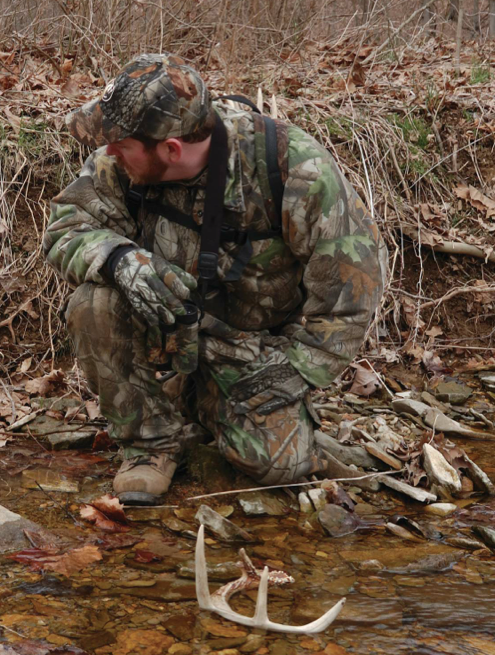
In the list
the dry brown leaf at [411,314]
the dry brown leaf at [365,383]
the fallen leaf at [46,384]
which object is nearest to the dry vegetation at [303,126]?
the dry brown leaf at [411,314]

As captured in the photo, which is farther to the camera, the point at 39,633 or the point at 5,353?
the point at 5,353

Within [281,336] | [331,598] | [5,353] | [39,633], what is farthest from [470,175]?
[39,633]

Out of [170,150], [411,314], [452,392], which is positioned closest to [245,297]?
[170,150]

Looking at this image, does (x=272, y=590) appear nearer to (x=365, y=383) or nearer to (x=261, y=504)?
(x=261, y=504)

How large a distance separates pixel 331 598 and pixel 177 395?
3.96 feet

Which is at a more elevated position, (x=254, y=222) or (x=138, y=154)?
(x=138, y=154)

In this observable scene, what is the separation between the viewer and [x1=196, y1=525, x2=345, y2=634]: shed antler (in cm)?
194

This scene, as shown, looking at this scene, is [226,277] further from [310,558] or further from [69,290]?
[69,290]

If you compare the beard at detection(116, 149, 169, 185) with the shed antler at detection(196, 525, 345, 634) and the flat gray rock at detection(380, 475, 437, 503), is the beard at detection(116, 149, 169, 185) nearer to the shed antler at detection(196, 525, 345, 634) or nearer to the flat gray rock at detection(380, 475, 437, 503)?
the shed antler at detection(196, 525, 345, 634)

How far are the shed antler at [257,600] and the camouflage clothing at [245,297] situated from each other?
72 centimetres

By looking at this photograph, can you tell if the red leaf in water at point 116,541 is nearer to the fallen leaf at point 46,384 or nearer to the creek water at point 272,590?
the creek water at point 272,590

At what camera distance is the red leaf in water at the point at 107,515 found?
8.91ft

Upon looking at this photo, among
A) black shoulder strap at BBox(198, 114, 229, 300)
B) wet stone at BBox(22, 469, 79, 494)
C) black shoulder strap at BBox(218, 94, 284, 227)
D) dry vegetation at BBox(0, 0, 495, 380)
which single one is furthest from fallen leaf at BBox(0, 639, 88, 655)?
dry vegetation at BBox(0, 0, 495, 380)

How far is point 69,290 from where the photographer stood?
4.34 m
